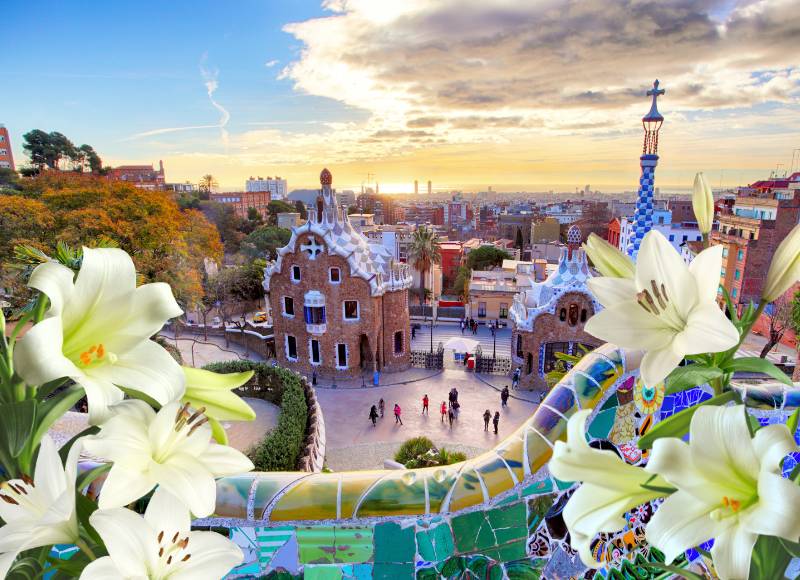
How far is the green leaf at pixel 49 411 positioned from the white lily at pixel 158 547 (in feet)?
0.65

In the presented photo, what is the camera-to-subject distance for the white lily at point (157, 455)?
3.16 ft

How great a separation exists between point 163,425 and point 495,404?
1470cm

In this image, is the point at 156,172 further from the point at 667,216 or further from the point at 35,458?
the point at 35,458

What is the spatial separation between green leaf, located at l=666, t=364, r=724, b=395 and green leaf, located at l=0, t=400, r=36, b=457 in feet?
Answer: 4.02

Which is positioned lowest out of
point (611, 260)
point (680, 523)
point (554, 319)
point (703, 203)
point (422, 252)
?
point (554, 319)

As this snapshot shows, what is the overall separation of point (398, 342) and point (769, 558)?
17.3 m

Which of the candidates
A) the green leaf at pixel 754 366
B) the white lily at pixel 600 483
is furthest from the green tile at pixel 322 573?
the green leaf at pixel 754 366

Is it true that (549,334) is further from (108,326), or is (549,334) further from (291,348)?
(108,326)

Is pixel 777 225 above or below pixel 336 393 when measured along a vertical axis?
above

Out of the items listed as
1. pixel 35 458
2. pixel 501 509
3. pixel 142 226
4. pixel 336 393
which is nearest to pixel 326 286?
pixel 336 393

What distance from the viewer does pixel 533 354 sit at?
16.1 metres

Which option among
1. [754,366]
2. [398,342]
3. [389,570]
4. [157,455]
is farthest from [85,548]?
[398,342]

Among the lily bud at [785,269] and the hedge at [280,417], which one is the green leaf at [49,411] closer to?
the lily bud at [785,269]

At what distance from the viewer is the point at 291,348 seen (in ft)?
59.5
